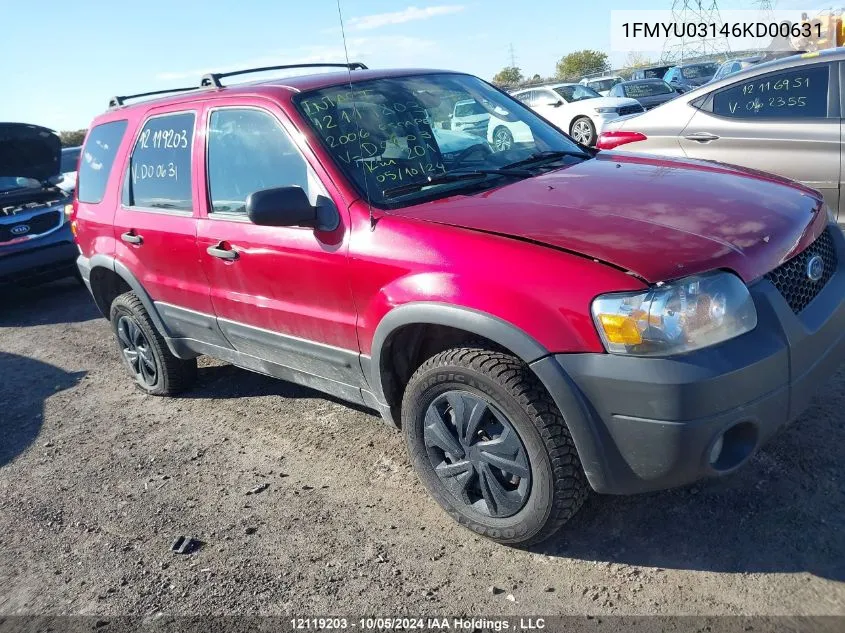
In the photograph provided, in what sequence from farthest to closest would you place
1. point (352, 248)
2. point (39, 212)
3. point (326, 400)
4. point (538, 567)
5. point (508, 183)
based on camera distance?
point (39, 212) → point (326, 400) → point (508, 183) → point (352, 248) → point (538, 567)

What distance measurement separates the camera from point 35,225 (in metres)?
7.71

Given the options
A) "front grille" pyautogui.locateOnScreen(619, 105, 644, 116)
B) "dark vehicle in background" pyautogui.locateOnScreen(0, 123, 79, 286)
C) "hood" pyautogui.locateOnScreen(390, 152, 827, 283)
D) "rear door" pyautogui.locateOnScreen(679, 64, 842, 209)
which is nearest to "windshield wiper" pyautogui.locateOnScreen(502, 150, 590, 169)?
"hood" pyautogui.locateOnScreen(390, 152, 827, 283)

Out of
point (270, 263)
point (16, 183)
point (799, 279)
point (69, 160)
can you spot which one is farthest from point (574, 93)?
point (799, 279)

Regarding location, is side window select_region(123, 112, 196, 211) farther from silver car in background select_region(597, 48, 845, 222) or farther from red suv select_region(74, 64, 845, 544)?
silver car in background select_region(597, 48, 845, 222)

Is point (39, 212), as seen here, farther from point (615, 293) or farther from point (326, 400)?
point (615, 293)

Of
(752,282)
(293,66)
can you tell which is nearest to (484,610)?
(752,282)

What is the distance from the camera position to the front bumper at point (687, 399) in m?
2.21

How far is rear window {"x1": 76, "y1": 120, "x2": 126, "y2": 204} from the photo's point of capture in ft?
15.1

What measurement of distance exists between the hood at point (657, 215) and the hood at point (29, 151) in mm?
6718

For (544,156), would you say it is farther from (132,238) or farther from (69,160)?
(69,160)

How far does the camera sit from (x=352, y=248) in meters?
2.96

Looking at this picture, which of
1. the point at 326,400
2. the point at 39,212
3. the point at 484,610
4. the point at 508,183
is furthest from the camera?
the point at 39,212

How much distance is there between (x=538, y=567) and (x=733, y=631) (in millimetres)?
706

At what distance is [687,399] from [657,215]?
2.48 ft
